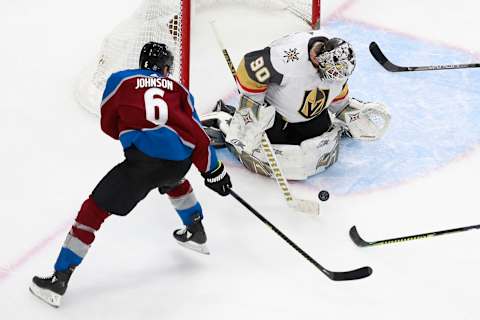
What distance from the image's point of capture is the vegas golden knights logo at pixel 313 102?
339 cm

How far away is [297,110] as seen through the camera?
3.44 meters

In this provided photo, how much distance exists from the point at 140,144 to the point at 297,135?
887mm

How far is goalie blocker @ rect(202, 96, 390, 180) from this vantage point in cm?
344

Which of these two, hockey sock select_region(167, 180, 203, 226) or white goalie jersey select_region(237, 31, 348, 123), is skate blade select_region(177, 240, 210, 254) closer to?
hockey sock select_region(167, 180, 203, 226)

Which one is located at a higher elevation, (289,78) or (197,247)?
(289,78)

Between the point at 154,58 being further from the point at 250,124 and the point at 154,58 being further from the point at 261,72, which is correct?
the point at 250,124

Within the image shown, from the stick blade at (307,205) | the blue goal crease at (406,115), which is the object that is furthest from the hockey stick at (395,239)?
the blue goal crease at (406,115)

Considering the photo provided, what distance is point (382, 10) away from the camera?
484cm

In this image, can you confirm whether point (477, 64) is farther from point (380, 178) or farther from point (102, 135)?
point (102, 135)

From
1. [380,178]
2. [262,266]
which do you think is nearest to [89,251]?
[262,266]

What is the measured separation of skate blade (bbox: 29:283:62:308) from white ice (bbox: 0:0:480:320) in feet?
0.09

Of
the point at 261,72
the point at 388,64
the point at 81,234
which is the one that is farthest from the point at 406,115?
the point at 81,234

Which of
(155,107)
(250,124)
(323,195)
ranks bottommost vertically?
(323,195)

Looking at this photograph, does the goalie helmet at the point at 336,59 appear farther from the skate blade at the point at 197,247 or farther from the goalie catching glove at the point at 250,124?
the skate blade at the point at 197,247
